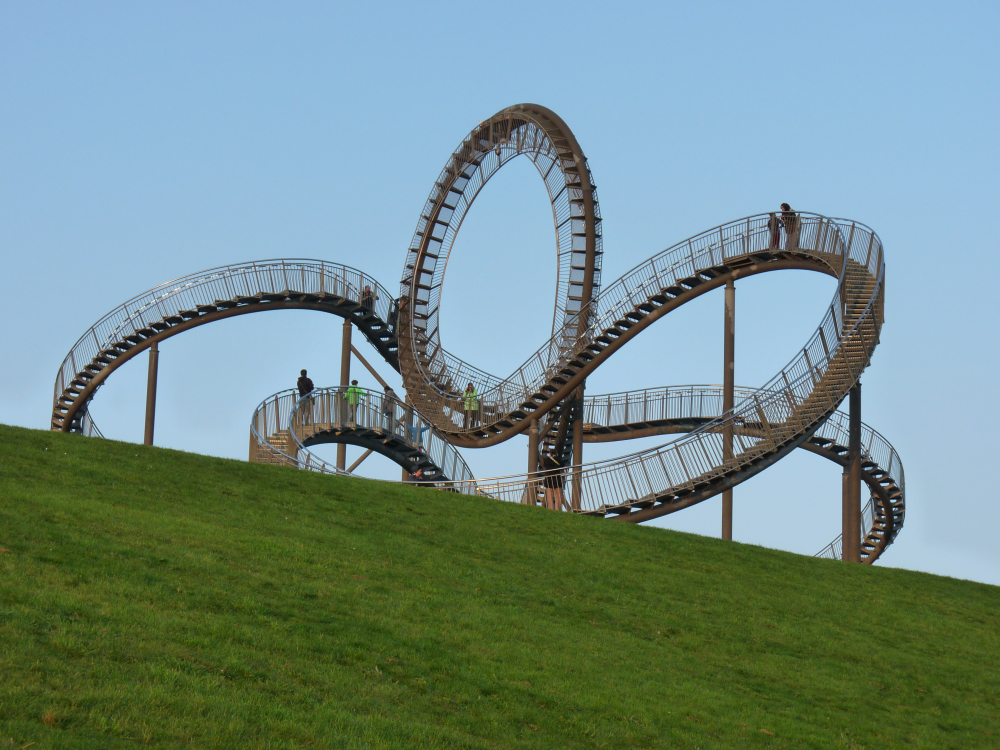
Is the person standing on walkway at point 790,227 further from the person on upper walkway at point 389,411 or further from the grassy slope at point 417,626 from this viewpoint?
the person on upper walkway at point 389,411

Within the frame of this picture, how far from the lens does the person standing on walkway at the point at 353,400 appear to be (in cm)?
3422

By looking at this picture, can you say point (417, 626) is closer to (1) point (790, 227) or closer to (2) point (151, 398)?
(1) point (790, 227)

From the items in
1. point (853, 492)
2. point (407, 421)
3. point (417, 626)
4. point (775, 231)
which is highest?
point (775, 231)

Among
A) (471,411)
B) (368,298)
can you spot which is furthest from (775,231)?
(368,298)

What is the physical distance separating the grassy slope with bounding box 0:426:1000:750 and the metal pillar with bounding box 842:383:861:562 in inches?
249

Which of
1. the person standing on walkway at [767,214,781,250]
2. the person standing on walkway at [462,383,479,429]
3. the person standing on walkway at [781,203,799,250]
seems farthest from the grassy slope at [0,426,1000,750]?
the person standing on walkway at [462,383,479,429]

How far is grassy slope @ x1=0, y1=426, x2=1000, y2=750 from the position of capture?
34.9ft

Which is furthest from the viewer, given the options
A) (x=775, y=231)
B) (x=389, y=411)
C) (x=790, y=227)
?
(x=389, y=411)

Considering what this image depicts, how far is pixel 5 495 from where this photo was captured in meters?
15.8

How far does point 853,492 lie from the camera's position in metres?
28.8

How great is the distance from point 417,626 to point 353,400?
68.1 ft

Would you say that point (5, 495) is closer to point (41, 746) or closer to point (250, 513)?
point (250, 513)

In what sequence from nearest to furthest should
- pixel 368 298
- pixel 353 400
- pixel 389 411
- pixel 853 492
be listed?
pixel 853 492 → pixel 353 400 → pixel 389 411 → pixel 368 298

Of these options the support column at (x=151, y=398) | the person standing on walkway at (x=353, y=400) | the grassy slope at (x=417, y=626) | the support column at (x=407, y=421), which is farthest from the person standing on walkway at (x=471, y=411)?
the grassy slope at (x=417, y=626)
